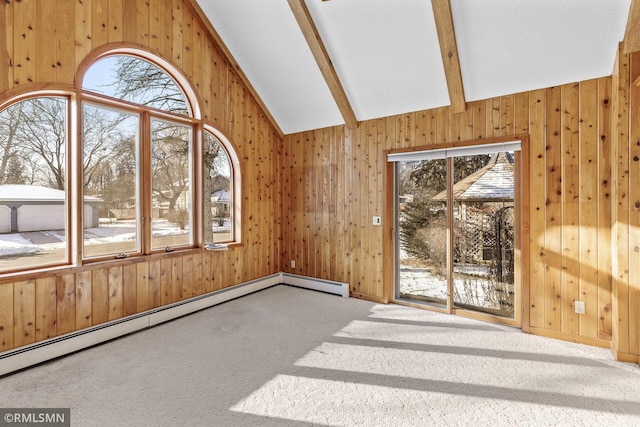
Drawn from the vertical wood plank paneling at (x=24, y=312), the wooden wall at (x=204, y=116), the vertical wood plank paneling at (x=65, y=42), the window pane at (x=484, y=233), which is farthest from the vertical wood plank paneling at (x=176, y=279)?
the window pane at (x=484, y=233)

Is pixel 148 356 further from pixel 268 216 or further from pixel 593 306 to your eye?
pixel 593 306

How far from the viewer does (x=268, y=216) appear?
5164 millimetres

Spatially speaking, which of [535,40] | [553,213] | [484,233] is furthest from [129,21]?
[553,213]

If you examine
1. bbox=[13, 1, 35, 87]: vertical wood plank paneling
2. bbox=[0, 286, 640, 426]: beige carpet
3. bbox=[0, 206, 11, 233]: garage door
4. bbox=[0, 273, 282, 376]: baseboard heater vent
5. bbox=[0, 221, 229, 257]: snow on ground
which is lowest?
bbox=[0, 286, 640, 426]: beige carpet

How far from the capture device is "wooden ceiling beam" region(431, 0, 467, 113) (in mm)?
2826

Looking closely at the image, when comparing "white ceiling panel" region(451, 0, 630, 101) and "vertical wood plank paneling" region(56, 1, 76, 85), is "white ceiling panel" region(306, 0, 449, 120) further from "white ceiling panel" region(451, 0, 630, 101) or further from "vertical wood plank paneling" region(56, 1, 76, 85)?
"vertical wood plank paneling" region(56, 1, 76, 85)

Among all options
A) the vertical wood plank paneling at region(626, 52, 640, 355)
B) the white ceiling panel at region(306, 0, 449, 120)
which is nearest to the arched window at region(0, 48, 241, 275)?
the white ceiling panel at region(306, 0, 449, 120)

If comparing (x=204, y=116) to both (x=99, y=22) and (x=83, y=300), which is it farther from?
(x=83, y=300)

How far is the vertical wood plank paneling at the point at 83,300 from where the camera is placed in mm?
2934

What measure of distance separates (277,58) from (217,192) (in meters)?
1.94

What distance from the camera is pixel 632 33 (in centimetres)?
257

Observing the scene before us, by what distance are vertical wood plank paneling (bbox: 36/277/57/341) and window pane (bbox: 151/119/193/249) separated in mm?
1032

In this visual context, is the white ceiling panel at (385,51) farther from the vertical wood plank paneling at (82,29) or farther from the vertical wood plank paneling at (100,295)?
the vertical wood plank paneling at (100,295)

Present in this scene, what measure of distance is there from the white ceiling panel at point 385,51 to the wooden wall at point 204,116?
1578 mm
